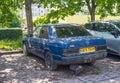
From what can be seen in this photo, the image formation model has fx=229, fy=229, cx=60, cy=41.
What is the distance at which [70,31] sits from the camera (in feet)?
25.9

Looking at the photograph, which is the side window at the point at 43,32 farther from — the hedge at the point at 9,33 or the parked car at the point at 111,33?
the hedge at the point at 9,33

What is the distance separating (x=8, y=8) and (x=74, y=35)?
8.10m

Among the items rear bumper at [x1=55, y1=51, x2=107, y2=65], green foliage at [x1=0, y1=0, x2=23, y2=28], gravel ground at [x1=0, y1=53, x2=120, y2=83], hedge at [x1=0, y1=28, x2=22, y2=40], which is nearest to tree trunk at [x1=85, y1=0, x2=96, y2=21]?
green foliage at [x1=0, y1=0, x2=23, y2=28]

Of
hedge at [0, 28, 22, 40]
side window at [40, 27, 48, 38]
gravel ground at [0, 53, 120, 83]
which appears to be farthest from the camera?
hedge at [0, 28, 22, 40]

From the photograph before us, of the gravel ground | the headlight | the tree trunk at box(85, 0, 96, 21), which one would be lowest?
the gravel ground

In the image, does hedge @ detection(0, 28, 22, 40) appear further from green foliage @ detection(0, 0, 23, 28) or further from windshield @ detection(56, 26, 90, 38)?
windshield @ detection(56, 26, 90, 38)

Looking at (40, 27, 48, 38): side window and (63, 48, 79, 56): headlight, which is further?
(40, 27, 48, 38): side window

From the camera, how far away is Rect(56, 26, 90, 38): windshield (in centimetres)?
767

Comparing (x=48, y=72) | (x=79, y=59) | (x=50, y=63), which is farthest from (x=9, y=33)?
(x=79, y=59)

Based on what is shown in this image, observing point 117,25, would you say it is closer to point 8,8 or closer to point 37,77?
point 37,77

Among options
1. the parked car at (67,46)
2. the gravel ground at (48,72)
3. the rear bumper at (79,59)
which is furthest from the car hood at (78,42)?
the gravel ground at (48,72)

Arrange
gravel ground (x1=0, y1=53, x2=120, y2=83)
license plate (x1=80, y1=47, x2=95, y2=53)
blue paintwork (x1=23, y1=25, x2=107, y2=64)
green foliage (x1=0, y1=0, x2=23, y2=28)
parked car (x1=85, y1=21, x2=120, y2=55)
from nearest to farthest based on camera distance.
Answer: gravel ground (x1=0, y1=53, x2=120, y2=83), blue paintwork (x1=23, y1=25, x2=107, y2=64), license plate (x1=80, y1=47, x2=95, y2=53), parked car (x1=85, y1=21, x2=120, y2=55), green foliage (x1=0, y1=0, x2=23, y2=28)

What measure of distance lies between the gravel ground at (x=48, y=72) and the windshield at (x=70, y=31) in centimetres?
117

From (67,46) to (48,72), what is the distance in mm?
1305
